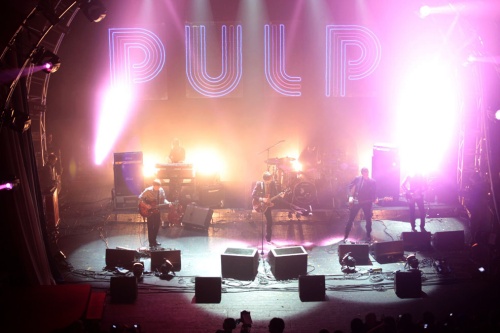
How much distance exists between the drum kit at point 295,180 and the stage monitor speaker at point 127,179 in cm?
405

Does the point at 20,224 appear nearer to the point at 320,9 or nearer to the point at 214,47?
the point at 214,47

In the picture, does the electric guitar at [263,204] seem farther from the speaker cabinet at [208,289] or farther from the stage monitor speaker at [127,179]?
the stage monitor speaker at [127,179]

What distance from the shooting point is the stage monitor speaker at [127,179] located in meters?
15.1

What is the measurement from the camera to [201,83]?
18516 millimetres

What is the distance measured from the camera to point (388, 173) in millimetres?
15859

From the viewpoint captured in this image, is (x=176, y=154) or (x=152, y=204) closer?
(x=152, y=204)

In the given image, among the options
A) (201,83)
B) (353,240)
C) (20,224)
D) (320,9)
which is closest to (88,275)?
(20,224)

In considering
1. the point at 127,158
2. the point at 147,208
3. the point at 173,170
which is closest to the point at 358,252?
the point at 147,208

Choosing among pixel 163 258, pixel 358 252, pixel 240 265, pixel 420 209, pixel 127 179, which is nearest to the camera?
Result: pixel 240 265

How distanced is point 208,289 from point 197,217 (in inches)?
180

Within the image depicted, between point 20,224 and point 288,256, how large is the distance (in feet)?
16.4

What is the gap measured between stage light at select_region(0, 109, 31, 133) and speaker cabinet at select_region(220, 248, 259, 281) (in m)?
4.42

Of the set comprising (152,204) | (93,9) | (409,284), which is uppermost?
(93,9)

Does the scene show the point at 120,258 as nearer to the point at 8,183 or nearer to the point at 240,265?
the point at 240,265
